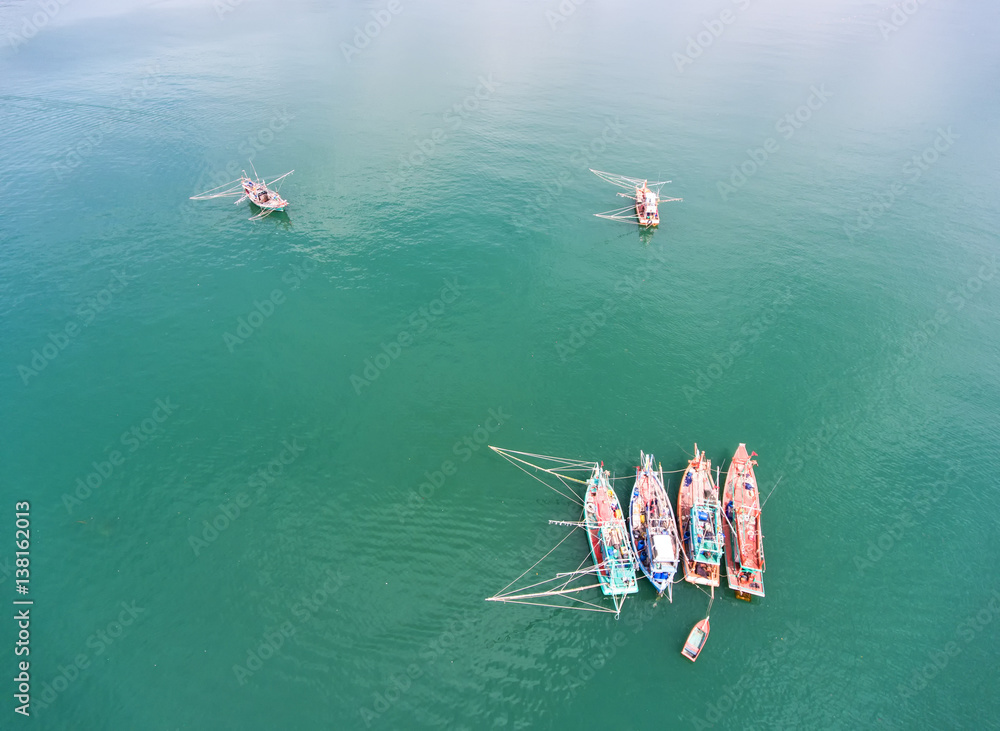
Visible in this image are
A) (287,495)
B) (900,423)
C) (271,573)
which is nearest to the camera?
(271,573)

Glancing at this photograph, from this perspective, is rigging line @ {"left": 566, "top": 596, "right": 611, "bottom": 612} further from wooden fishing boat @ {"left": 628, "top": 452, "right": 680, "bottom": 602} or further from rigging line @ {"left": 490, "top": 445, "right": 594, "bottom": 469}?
rigging line @ {"left": 490, "top": 445, "right": 594, "bottom": 469}

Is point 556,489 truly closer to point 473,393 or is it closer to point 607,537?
point 607,537

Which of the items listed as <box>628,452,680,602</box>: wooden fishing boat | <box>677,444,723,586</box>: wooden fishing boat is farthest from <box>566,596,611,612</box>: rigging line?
<box>677,444,723,586</box>: wooden fishing boat

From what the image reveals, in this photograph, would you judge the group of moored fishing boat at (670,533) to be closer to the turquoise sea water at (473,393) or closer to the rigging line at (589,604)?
the rigging line at (589,604)

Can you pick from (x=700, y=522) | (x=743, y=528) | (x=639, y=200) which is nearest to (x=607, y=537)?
(x=700, y=522)

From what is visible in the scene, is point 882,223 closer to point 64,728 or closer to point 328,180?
point 328,180

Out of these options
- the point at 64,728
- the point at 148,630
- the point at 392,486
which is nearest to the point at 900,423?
the point at 392,486
